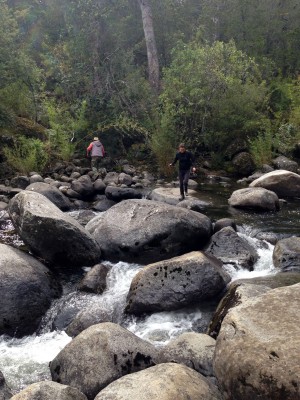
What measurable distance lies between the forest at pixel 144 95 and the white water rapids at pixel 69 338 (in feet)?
32.0

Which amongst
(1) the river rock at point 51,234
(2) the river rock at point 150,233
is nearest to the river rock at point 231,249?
(2) the river rock at point 150,233

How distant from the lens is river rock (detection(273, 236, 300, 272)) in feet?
27.5

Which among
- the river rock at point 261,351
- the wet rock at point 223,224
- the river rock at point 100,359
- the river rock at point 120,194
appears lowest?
the river rock at point 120,194

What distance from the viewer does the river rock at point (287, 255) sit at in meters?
8.38

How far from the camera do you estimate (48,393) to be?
172 inches

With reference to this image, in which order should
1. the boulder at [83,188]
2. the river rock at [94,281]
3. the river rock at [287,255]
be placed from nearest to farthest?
the river rock at [94,281] → the river rock at [287,255] → the boulder at [83,188]

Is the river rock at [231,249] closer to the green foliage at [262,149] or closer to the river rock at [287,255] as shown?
the river rock at [287,255]

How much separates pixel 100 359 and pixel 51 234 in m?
3.51

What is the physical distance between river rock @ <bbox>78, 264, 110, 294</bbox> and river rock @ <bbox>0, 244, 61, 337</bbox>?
1.64 ft

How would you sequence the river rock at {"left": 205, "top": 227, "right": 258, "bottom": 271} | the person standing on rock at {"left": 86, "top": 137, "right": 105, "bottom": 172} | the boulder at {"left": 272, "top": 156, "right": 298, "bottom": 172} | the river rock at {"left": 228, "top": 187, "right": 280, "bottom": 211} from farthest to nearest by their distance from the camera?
the person standing on rock at {"left": 86, "top": 137, "right": 105, "bottom": 172} → the boulder at {"left": 272, "top": 156, "right": 298, "bottom": 172} → the river rock at {"left": 228, "top": 187, "right": 280, "bottom": 211} → the river rock at {"left": 205, "top": 227, "right": 258, "bottom": 271}

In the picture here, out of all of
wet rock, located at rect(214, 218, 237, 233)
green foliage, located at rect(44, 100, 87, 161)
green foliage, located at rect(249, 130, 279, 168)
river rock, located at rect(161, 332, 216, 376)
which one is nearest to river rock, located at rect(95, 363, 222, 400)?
river rock, located at rect(161, 332, 216, 376)

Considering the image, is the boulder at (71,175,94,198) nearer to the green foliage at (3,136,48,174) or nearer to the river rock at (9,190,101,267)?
the green foliage at (3,136,48,174)

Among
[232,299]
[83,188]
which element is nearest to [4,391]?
[232,299]

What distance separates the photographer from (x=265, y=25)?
2691 cm
